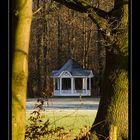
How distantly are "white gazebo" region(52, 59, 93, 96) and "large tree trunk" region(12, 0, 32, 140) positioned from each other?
4380 cm

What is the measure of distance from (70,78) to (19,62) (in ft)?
152

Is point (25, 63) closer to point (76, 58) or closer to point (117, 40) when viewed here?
point (117, 40)

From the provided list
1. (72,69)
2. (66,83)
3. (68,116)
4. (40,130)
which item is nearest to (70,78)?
(66,83)

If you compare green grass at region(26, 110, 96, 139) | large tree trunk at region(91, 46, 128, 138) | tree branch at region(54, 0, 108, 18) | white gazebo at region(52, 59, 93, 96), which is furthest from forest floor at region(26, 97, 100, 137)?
white gazebo at region(52, 59, 93, 96)

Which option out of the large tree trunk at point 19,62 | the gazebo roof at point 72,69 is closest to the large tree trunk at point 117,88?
the large tree trunk at point 19,62

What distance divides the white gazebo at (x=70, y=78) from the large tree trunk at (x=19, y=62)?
4380 centimetres

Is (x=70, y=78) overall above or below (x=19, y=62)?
below

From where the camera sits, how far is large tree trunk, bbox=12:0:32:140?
4.24m

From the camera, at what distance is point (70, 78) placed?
1992 inches

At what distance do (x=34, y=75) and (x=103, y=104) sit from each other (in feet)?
125

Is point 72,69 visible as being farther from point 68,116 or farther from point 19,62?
point 19,62

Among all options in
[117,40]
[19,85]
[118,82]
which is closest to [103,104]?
[118,82]

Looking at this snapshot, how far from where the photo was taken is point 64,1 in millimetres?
10352

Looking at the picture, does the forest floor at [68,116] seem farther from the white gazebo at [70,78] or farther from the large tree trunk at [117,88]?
the white gazebo at [70,78]
